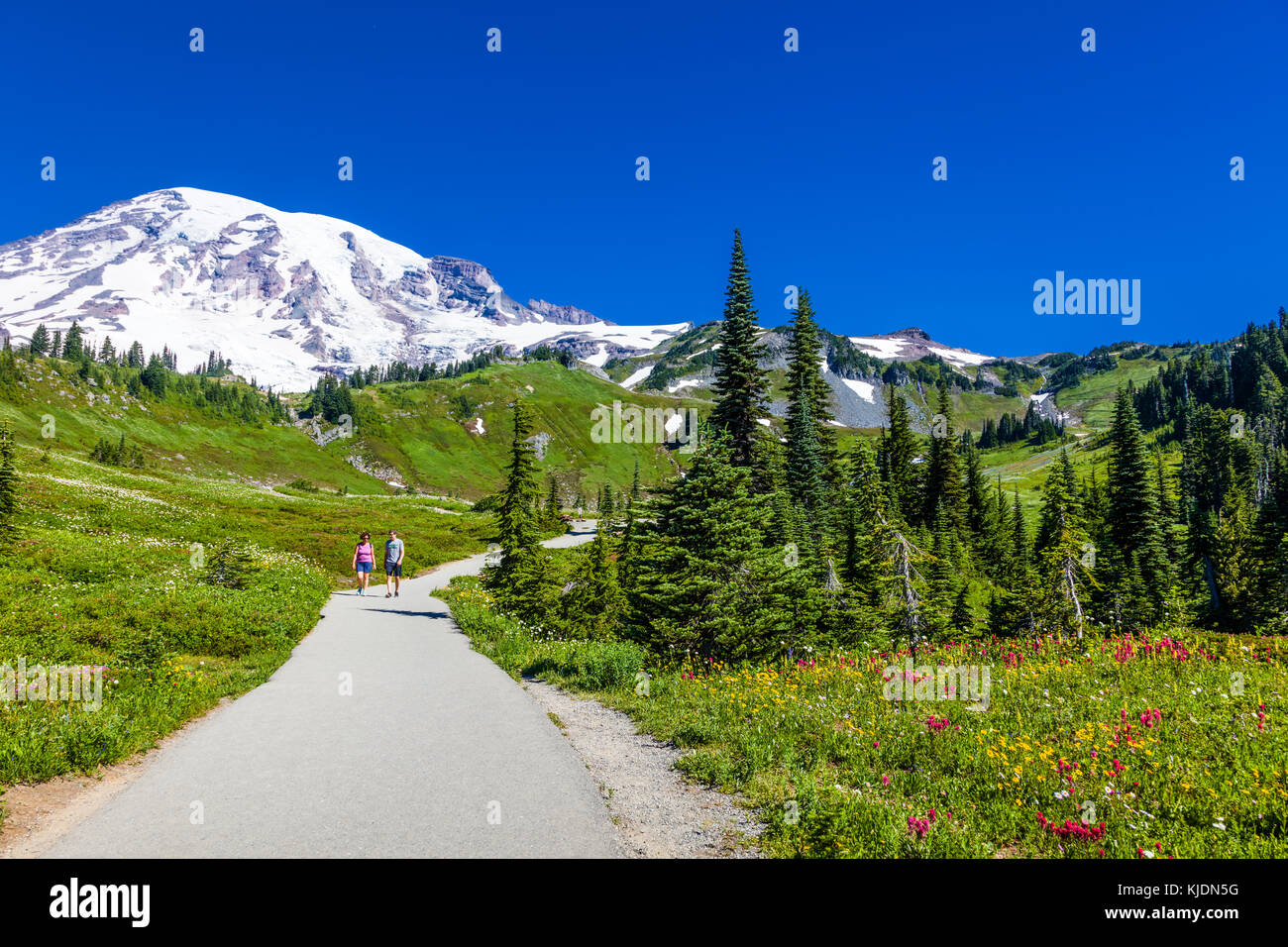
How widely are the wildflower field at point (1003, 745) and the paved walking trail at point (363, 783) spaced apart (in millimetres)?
2088

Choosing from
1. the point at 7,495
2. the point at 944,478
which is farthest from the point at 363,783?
the point at 944,478

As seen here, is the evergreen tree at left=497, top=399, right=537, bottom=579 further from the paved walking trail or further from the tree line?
the paved walking trail

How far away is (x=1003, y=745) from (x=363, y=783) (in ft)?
26.3

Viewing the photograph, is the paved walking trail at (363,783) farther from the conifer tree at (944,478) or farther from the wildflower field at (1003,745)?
the conifer tree at (944,478)

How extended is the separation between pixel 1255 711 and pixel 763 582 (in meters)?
9.18

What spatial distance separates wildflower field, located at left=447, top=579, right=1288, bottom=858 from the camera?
6.23 metres

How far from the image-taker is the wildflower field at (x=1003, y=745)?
6.23 meters

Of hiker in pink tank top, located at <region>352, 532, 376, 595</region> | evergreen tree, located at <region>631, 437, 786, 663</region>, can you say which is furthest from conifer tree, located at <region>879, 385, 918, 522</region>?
evergreen tree, located at <region>631, 437, 786, 663</region>

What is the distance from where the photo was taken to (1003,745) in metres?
8.16

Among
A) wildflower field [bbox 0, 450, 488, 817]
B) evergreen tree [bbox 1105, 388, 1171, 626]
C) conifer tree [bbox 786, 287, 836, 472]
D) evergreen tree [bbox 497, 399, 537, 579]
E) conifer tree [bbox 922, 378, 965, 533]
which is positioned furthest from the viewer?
conifer tree [bbox 922, 378, 965, 533]

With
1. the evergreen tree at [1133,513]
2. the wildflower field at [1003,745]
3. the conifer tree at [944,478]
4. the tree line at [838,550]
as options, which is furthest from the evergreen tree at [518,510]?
the conifer tree at [944,478]

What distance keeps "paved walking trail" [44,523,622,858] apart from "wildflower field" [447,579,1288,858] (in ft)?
6.85
